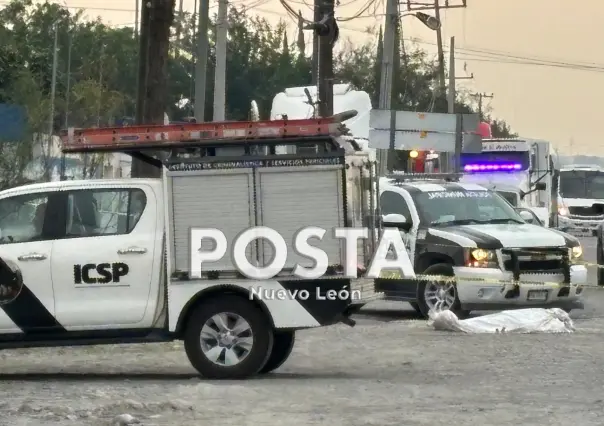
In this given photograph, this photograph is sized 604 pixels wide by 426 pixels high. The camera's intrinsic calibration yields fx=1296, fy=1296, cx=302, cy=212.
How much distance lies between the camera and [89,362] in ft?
44.8

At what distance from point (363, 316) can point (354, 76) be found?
2231 inches

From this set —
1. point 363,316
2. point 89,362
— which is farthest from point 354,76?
point 89,362

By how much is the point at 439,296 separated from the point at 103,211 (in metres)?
6.78

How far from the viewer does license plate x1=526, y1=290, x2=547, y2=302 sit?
1691cm

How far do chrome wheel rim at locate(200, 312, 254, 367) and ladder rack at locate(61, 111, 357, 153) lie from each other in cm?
159

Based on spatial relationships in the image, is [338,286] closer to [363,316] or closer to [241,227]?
[241,227]

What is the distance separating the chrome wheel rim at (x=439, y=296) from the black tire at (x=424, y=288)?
0.05 metres

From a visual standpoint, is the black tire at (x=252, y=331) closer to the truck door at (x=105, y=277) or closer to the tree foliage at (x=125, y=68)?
the truck door at (x=105, y=277)

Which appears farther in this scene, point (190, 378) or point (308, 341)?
point (308, 341)

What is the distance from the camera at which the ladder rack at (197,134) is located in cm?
1145

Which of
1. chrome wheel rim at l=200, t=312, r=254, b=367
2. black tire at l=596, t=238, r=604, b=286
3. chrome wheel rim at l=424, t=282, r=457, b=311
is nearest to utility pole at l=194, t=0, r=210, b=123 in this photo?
chrome wheel rim at l=424, t=282, r=457, b=311

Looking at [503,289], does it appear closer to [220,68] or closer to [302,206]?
[302,206]

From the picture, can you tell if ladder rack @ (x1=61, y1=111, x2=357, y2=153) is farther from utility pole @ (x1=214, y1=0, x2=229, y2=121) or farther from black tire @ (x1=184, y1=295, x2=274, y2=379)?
utility pole @ (x1=214, y1=0, x2=229, y2=121)
